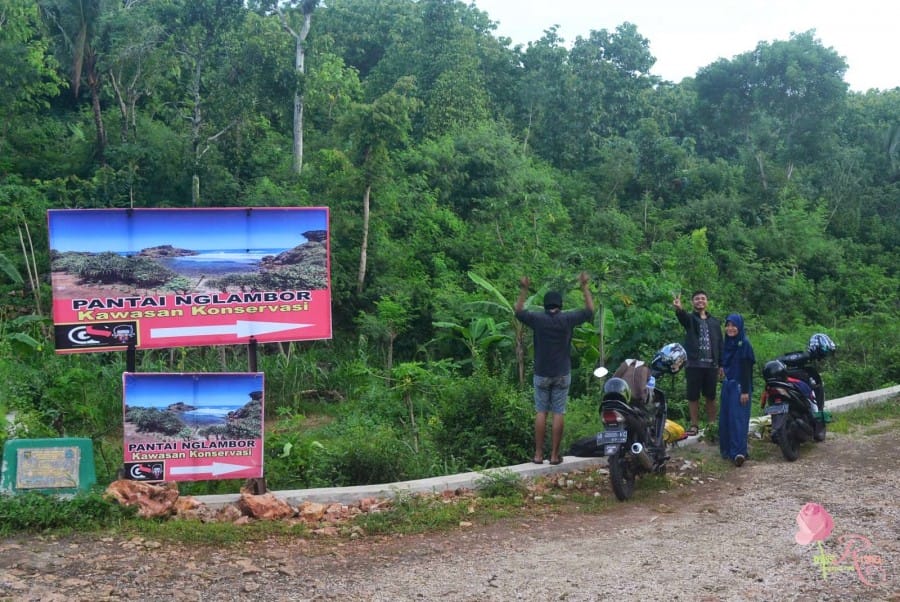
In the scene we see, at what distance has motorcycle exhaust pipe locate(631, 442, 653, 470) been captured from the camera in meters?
6.87

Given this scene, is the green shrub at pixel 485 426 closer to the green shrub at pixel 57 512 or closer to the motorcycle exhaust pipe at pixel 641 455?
the motorcycle exhaust pipe at pixel 641 455

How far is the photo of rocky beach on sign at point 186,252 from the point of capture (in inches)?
268

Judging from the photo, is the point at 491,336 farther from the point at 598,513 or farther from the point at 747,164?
the point at 747,164

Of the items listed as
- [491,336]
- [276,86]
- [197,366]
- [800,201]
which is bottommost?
[197,366]

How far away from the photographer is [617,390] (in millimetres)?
6992

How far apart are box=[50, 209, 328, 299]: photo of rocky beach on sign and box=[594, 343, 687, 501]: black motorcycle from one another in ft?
8.57

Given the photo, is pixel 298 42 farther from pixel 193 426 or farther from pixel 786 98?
pixel 193 426

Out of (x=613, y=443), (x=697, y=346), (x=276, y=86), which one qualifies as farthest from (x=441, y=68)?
(x=613, y=443)

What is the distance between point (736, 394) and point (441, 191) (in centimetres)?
1430

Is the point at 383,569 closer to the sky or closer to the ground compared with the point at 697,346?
closer to the ground

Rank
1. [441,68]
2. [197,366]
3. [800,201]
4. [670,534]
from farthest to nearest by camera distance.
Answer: [441,68] < [800,201] < [197,366] < [670,534]

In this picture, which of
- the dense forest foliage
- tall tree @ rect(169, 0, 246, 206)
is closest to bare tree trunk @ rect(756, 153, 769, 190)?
the dense forest foliage

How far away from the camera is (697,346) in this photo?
29.1 ft

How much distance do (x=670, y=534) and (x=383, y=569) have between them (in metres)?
2.06
